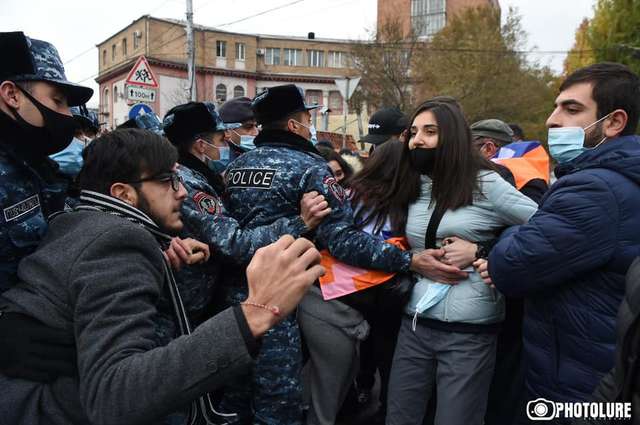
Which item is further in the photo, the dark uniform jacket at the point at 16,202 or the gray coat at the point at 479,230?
the gray coat at the point at 479,230

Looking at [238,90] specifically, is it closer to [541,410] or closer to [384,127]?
[384,127]

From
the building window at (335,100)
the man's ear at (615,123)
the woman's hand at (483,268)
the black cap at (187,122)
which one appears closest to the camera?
the man's ear at (615,123)

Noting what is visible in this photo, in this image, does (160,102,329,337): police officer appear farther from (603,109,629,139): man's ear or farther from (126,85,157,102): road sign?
(126,85,157,102): road sign

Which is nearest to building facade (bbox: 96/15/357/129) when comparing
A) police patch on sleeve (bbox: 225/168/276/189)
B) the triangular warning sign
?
the triangular warning sign

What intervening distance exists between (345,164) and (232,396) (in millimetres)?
3035

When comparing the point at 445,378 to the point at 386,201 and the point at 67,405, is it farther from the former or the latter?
the point at 67,405

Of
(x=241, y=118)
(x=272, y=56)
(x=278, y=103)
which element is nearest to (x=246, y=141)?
(x=241, y=118)

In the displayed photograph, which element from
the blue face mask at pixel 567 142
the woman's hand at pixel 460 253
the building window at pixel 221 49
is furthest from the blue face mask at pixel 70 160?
the building window at pixel 221 49

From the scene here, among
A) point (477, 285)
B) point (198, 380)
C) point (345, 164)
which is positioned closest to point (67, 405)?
point (198, 380)

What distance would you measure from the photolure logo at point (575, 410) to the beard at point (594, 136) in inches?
47.2

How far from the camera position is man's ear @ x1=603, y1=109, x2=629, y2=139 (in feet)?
7.12

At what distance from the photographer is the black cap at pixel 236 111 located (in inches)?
188

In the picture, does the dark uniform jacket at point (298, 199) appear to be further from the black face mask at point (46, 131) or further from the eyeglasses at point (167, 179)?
the black face mask at point (46, 131)

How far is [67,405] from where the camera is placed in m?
1.44
